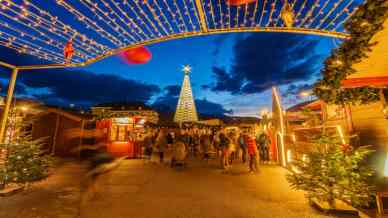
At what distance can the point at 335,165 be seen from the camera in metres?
3.87

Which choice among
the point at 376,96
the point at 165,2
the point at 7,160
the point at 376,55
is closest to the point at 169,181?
the point at 7,160

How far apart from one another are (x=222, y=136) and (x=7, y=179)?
25.3 ft

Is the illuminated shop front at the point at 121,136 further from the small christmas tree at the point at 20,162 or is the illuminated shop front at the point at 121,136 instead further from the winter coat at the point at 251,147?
the winter coat at the point at 251,147

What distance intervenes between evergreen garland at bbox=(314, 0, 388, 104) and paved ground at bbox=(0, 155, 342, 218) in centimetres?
268

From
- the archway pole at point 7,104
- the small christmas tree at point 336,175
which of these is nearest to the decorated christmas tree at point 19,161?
the archway pole at point 7,104

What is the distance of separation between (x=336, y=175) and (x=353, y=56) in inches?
97.1

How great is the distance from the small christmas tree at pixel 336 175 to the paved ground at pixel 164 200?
517 millimetres

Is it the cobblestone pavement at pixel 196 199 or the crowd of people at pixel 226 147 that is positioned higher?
the crowd of people at pixel 226 147

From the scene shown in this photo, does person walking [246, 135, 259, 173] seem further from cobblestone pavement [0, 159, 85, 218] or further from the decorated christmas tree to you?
the decorated christmas tree

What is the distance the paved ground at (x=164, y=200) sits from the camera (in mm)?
3779

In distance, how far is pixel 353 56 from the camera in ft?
13.0

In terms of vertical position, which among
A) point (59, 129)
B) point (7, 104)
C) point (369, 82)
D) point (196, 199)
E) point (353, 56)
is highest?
point (353, 56)

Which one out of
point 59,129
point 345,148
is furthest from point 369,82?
point 59,129

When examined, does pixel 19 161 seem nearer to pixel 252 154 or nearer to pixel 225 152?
pixel 225 152
